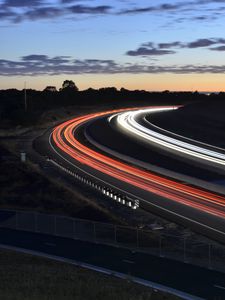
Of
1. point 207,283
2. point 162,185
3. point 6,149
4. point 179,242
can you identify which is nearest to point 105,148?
point 6,149

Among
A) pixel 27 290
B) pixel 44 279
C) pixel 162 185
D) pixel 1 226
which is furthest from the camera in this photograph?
pixel 162 185

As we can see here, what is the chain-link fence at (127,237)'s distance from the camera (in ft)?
91.0

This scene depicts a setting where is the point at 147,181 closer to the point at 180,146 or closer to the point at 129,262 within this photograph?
the point at 129,262

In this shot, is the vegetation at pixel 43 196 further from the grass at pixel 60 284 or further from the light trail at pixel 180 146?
the light trail at pixel 180 146

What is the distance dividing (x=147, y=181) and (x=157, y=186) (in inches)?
128

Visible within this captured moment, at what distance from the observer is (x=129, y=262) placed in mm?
27859

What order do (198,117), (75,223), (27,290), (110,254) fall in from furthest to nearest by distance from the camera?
(198,117) < (75,223) < (110,254) < (27,290)

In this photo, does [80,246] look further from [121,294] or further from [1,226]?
[121,294]

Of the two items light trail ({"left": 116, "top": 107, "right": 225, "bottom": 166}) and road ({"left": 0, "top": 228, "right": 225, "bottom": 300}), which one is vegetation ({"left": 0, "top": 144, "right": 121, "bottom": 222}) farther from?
light trail ({"left": 116, "top": 107, "right": 225, "bottom": 166})

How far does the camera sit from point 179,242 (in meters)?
29.8

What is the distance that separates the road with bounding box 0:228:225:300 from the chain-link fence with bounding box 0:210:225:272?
0.61 m

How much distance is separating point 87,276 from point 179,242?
263 inches

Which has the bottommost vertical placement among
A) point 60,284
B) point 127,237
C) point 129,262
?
point 129,262

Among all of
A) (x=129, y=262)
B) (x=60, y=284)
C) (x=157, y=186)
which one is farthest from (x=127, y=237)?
(x=157, y=186)
